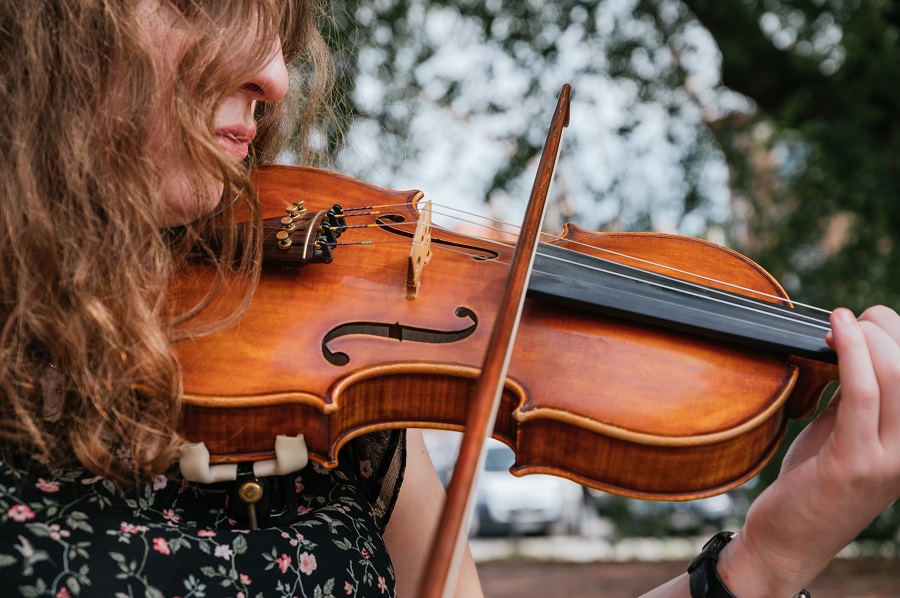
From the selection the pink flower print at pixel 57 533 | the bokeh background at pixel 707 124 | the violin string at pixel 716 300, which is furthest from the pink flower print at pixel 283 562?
the bokeh background at pixel 707 124

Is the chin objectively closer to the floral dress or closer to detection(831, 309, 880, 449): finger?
the floral dress

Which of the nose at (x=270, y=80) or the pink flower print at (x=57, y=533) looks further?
the nose at (x=270, y=80)

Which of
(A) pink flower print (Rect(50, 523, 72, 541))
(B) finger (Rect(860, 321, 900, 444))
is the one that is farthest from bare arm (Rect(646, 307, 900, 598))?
(A) pink flower print (Rect(50, 523, 72, 541))

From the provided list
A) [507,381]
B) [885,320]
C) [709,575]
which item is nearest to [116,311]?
[507,381]

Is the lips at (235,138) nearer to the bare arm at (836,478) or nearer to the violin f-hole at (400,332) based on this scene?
the violin f-hole at (400,332)

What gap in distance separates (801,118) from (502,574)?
10.0 ft

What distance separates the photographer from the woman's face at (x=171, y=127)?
0.99m

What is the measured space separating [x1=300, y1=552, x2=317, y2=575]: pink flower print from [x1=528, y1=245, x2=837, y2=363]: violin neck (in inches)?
16.9

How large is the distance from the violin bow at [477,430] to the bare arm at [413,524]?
46cm

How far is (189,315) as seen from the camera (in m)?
1.01

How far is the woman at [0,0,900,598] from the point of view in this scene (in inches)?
34.1

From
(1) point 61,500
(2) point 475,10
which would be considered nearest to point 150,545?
(1) point 61,500

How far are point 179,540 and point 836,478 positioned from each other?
75cm

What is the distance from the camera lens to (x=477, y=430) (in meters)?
0.67
